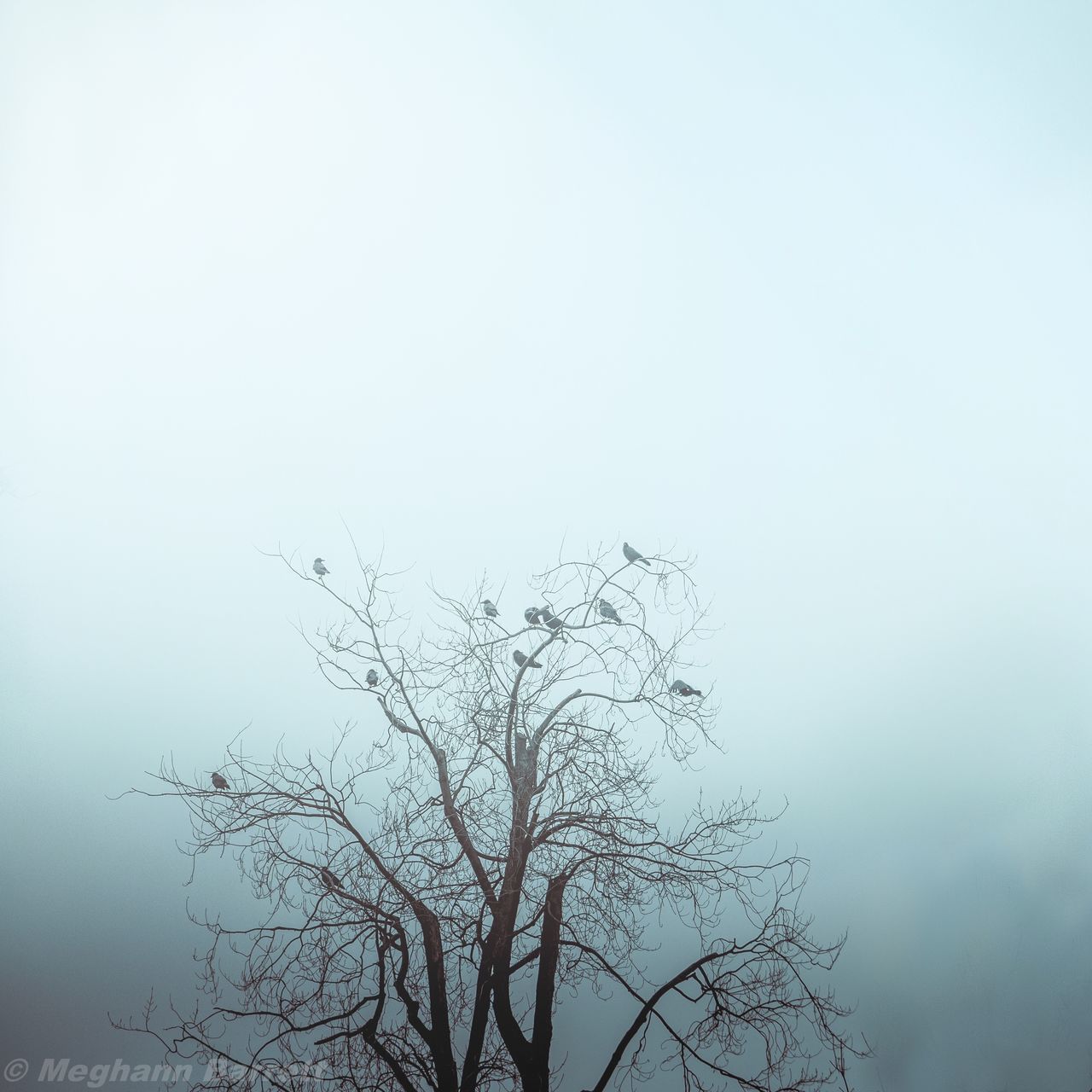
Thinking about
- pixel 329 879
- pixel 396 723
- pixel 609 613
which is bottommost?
pixel 329 879

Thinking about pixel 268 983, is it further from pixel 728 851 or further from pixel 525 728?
pixel 728 851

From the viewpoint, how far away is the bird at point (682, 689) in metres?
4.78

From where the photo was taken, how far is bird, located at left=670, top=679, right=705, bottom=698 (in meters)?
4.78

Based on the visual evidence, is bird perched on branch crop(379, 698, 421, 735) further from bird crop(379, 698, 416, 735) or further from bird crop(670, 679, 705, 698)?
bird crop(670, 679, 705, 698)

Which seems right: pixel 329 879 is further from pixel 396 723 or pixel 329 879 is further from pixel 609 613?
pixel 609 613

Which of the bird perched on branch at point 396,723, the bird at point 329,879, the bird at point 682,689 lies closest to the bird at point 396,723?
the bird perched on branch at point 396,723

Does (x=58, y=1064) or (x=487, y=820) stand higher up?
(x=487, y=820)

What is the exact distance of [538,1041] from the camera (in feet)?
15.2

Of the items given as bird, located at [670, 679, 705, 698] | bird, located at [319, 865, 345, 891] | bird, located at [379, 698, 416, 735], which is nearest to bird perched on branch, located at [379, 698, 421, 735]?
bird, located at [379, 698, 416, 735]

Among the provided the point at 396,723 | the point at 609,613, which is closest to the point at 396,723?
the point at 396,723

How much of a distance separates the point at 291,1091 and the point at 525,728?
6.53 ft

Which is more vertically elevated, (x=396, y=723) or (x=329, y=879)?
(x=396, y=723)

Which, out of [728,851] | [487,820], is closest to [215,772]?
[487,820]

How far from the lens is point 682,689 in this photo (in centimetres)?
483
